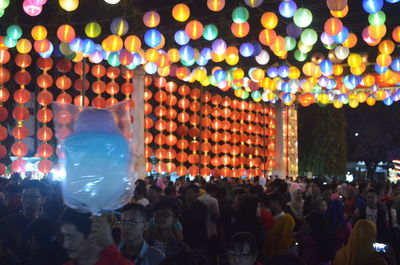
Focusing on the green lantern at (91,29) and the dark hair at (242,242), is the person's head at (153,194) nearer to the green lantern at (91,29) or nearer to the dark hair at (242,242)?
the dark hair at (242,242)

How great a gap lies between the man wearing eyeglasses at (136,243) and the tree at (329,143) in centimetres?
2972

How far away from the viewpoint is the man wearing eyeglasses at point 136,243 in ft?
11.9

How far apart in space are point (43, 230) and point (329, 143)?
29.6 metres

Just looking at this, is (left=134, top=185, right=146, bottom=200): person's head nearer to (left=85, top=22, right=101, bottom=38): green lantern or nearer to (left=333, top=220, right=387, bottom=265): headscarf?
(left=333, top=220, right=387, bottom=265): headscarf

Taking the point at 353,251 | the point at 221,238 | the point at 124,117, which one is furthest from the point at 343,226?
the point at 124,117

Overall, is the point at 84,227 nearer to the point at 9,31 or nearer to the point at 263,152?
the point at 9,31

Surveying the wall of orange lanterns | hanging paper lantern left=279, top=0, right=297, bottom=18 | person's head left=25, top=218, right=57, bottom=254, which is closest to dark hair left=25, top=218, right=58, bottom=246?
person's head left=25, top=218, right=57, bottom=254

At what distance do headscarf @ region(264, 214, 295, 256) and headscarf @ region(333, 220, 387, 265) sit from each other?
85cm

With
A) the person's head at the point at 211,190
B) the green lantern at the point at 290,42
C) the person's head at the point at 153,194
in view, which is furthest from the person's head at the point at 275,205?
the green lantern at the point at 290,42

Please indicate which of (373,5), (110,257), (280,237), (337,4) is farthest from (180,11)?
(110,257)

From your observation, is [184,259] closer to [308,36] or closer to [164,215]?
[164,215]

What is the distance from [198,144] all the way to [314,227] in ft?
46.1

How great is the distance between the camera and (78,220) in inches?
115

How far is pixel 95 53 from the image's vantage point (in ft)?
44.1
